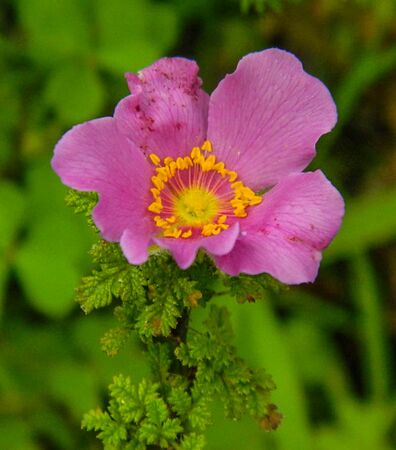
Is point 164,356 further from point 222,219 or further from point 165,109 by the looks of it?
point 165,109

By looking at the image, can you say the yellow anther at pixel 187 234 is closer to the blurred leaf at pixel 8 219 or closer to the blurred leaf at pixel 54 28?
the blurred leaf at pixel 8 219

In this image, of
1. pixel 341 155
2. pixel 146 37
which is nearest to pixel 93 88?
pixel 146 37

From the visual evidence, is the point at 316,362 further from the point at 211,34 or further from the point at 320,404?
the point at 211,34

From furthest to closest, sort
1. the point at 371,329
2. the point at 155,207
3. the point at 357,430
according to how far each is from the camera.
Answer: the point at 371,329 < the point at 357,430 < the point at 155,207

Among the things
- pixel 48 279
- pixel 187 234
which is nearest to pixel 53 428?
pixel 48 279

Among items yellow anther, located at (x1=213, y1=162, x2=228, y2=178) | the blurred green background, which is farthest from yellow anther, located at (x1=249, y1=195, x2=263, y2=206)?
the blurred green background

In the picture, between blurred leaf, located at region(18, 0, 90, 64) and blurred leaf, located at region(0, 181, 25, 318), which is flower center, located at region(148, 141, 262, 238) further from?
blurred leaf, located at region(18, 0, 90, 64)

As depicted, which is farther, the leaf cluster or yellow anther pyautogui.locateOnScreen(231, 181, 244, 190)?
yellow anther pyautogui.locateOnScreen(231, 181, 244, 190)
